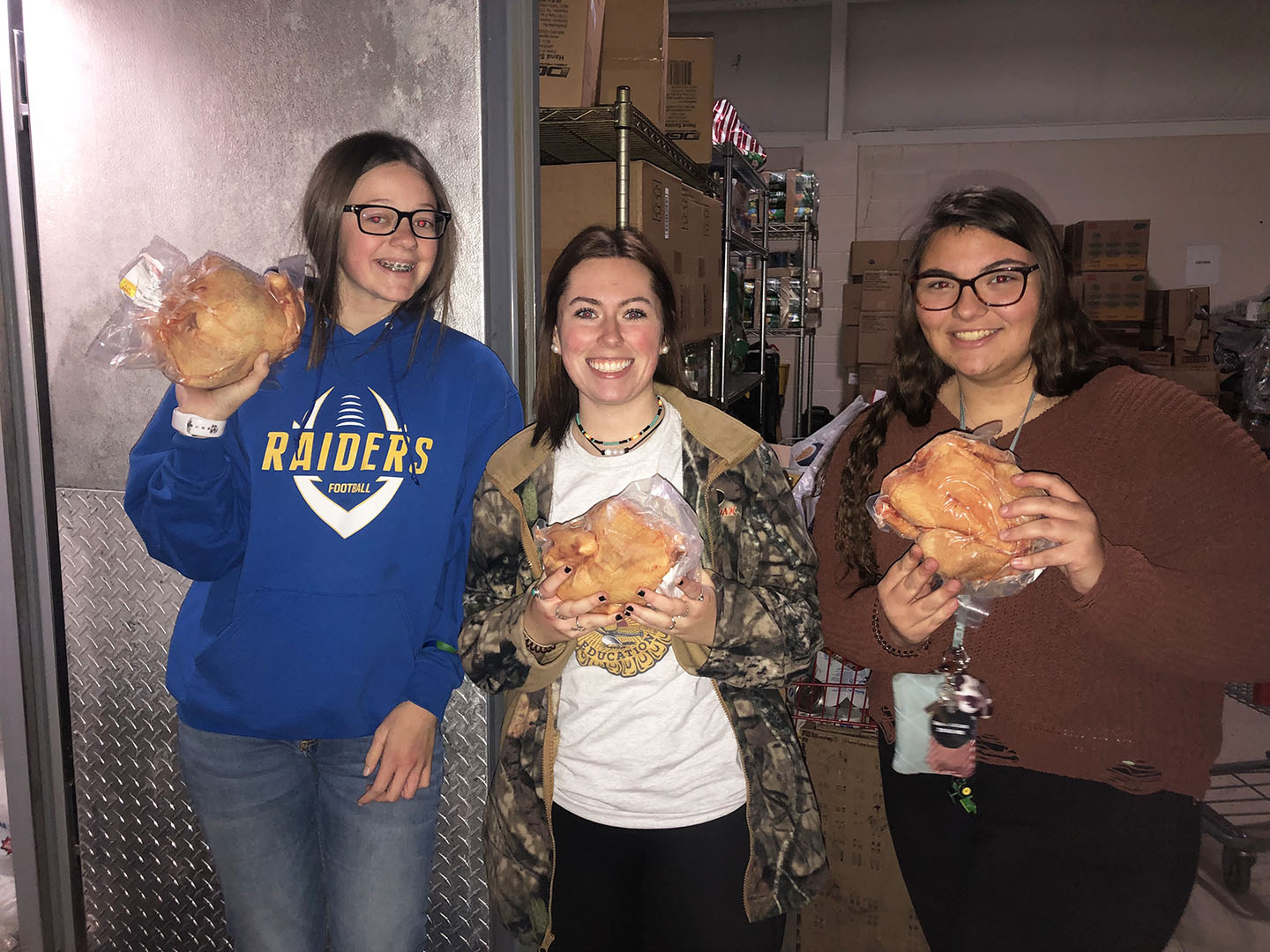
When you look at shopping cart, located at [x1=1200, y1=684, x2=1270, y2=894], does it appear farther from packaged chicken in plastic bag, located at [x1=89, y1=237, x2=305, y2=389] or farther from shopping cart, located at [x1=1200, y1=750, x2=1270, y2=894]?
packaged chicken in plastic bag, located at [x1=89, y1=237, x2=305, y2=389]

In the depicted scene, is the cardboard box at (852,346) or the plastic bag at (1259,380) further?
the cardboard box at (852,346)

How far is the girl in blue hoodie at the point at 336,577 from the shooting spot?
5.05 feet

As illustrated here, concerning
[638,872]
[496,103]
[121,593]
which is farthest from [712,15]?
[638,872]

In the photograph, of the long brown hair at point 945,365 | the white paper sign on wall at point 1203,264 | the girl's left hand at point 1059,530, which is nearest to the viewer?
the girl's left hand at point 1059,530

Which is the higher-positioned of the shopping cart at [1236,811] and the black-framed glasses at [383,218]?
the black-framed glasses at [383,218]

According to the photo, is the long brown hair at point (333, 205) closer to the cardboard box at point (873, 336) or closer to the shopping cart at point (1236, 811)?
the shopping cart at point (1236, 811)

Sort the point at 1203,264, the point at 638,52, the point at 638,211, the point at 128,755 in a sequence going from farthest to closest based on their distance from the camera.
A: the point at 1203,264, the point at 638,52, the point at 638,211, the point at 128,755

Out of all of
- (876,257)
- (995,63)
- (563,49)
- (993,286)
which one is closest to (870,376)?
(876,257)

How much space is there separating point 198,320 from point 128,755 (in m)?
1.53

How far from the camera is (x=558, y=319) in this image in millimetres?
1611

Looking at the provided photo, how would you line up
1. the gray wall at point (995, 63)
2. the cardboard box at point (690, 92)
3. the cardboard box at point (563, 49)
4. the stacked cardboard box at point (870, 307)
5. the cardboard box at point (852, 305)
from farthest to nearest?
1. the cardboard box at point (852, 305)
2. the stacked cardboard box at point (870, 307)
3. the gray wall at point (995, 63)
4. the cardboard box at point (690, 92)
5. the cardboard box at point (563, 49)

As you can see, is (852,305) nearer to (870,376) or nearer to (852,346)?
(852,346)

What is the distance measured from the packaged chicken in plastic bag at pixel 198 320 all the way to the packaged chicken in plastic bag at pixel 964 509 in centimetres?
110

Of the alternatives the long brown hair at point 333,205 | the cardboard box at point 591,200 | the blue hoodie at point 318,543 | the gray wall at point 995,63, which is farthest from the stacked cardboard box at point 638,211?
the gray wall at point 995,63
